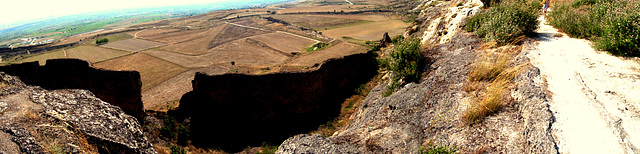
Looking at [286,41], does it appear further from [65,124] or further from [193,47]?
[65,124]

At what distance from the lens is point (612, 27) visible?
7934 mm

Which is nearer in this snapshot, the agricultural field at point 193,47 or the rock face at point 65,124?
the rock face at point 65,124

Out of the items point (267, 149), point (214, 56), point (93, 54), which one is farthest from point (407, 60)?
point (93, 54)

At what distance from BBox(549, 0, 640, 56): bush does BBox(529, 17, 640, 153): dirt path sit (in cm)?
38

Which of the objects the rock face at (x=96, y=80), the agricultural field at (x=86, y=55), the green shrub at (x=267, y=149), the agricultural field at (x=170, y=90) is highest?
the rock face at (x=96, y=80)

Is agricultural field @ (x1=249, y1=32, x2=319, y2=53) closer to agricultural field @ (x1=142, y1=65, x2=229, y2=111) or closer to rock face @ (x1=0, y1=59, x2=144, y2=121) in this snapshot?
agricultural field @ (x1=142, y1=65, x2=229, y2=111)

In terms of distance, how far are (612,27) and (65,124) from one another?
1548cm

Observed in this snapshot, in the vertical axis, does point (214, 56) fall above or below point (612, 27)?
below

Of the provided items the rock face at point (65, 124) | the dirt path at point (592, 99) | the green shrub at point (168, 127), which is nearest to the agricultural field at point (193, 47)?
the green shrub at point (168, 127)

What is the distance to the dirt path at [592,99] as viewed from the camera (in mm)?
4465

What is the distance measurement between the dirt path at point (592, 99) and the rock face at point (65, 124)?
10045 millimetres

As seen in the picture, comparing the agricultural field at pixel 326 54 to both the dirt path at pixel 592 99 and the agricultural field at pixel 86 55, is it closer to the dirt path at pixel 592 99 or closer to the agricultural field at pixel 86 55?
the dirt path at pixel 592 99

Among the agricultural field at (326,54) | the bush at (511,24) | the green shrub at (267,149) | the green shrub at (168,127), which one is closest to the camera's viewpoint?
the bush at (511,24)

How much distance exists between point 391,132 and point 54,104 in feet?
32.5
